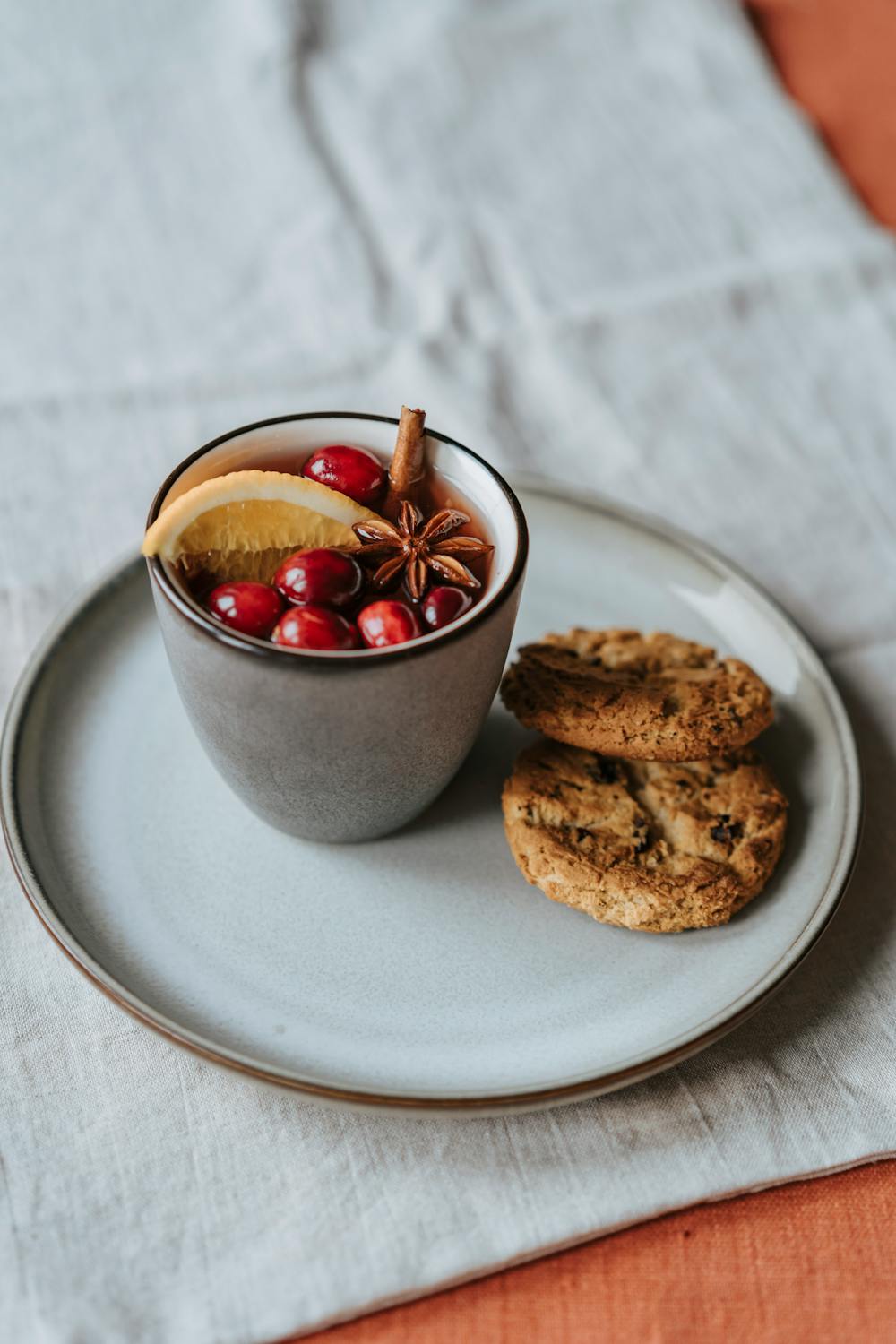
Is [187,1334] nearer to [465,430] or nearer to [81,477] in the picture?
[81,477]

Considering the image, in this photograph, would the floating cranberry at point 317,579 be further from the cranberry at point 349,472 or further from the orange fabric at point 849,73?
the orange fabric at point 849,73

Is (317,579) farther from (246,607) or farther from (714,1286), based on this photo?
(714,1286)

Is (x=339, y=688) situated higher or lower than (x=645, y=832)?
higher

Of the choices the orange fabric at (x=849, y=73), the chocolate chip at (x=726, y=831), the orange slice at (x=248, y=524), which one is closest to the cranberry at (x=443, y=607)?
the orange slice at (x=248, y=524)

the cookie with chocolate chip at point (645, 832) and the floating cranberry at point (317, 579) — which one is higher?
the floating cranberry at point (317, 579)

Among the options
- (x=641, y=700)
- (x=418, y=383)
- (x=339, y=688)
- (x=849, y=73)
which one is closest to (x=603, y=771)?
(x=641, y=700)

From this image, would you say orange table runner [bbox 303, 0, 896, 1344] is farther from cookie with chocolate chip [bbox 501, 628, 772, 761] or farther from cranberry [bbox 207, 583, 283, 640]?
cranberry [bbox 207, 583, 283, 640]
